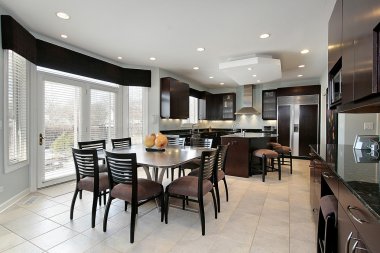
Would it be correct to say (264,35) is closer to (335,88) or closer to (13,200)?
(335,88)

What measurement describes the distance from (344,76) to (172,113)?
416cm

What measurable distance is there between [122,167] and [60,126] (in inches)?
102

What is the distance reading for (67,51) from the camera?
3.87m

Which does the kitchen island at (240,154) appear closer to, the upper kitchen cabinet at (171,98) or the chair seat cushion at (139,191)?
the upper kitchen cabinet at (171,98)

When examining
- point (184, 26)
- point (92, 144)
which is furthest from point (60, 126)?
point (184, 26)

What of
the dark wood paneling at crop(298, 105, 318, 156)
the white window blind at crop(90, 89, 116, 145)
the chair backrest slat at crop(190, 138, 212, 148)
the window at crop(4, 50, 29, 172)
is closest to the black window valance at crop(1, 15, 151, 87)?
the window at crop(4, 50, 29, 172)

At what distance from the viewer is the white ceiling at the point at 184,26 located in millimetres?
2543

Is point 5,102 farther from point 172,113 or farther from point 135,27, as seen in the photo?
point 172,113

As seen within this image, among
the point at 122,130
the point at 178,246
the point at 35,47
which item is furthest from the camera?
the point at 122,130

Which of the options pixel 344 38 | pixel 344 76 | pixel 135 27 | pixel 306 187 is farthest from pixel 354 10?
pixel 306 187

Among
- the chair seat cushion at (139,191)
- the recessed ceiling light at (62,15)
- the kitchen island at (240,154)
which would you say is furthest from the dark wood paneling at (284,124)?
the recessed ceiling light at (62,15)

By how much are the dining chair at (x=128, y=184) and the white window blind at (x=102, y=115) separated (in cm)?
258

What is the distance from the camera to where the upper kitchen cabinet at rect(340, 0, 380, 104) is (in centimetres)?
117

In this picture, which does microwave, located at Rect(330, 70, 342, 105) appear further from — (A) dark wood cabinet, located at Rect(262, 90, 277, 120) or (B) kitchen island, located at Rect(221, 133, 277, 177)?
(A) dark wood cabinet, located at Rect(262, 90, 277, 120)
